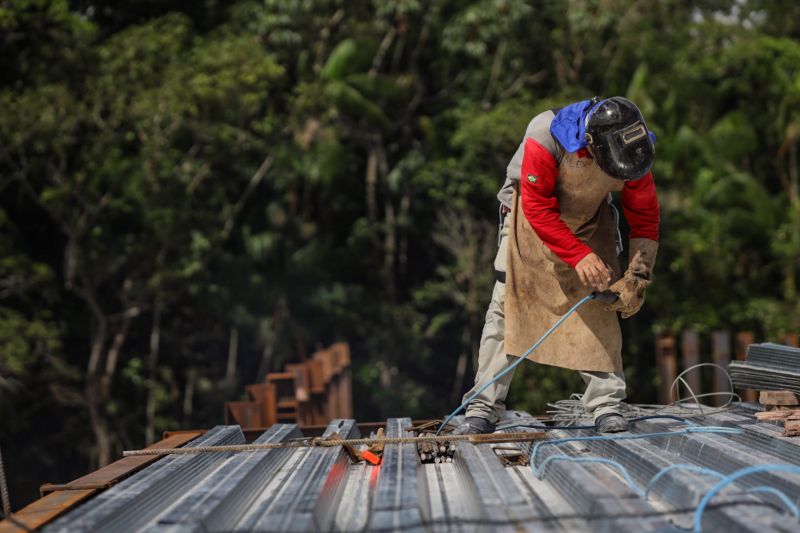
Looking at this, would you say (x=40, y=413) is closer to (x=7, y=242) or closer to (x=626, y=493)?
(x=7, y=242)

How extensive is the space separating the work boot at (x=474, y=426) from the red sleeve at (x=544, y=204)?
2.52ft

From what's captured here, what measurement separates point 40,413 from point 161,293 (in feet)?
11.3

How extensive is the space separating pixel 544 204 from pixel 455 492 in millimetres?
1351

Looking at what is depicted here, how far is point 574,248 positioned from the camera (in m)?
3.85

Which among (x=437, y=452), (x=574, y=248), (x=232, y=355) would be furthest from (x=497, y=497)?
(x=232, y=355)

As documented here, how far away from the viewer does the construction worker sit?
3.75 m

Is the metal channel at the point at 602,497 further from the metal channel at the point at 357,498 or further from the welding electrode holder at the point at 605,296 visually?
the welding electrode holder at the point at 605,296

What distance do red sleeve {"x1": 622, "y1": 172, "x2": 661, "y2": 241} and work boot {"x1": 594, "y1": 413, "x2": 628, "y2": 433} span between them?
775 mm

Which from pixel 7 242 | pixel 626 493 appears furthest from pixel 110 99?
pixel 626 493

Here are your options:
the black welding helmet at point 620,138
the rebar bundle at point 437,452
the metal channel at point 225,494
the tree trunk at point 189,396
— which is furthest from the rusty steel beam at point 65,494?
the tree trunk at point 189,396

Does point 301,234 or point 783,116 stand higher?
point 783,116

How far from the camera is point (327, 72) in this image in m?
18.4

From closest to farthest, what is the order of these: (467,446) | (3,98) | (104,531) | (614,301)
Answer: (104,531) → (467,446) → (614,301) → (3,98)

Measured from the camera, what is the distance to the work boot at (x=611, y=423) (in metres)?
3.86
